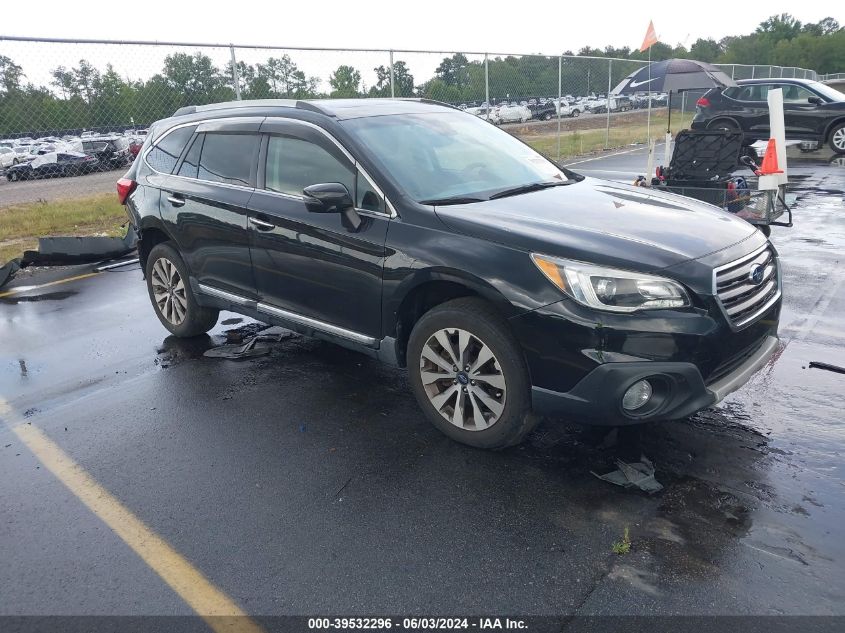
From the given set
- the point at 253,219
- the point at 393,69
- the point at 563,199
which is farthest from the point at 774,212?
the point at 393,69

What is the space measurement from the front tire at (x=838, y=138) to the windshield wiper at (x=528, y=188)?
15692mm

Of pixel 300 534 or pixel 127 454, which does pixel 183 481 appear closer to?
pixel 127 454

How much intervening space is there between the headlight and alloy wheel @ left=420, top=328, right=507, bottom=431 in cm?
60

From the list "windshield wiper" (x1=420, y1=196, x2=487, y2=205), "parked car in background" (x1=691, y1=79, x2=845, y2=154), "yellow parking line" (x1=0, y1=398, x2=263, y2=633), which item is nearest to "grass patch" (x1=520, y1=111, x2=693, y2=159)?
"parked car in background" (x1=691, y1=79, x2=845, y2=154)

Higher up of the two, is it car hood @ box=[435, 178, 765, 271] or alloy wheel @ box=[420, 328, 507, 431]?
car hood @ box=[435, 178, 765, 271]

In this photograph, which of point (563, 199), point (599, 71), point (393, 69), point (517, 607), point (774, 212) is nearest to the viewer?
point (517, 607)

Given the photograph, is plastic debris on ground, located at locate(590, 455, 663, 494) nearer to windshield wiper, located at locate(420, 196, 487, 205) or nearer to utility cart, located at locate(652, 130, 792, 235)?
windshield wiper, located at locate(420, 196, 487, 205)

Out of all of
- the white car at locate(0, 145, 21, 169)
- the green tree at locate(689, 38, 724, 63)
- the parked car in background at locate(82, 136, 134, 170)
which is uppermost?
the green tree at locate(689, 38, 724, 63)

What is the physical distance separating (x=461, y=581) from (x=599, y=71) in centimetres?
2062

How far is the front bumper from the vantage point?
122 inches

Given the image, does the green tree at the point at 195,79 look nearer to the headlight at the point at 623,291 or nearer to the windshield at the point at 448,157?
the windshield at the point at 448,157

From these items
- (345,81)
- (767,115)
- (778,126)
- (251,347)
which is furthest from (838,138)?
(251,347)

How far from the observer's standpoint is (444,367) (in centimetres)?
369

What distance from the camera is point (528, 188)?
4.29 m
